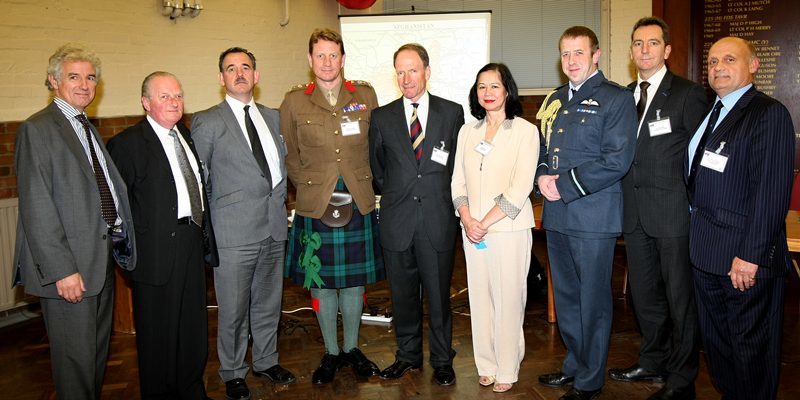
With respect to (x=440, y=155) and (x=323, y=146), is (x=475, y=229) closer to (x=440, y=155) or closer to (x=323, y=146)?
(x=440, y=155)

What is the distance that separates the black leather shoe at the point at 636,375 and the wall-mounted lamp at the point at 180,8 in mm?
4289

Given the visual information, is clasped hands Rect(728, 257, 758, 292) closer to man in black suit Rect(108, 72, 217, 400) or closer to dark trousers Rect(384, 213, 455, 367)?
dark trousers Rect(384, 213, 455, 367)

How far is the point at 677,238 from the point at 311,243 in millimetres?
1836

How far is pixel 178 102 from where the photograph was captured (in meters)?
2.89

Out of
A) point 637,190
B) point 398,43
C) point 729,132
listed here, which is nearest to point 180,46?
point 398,43

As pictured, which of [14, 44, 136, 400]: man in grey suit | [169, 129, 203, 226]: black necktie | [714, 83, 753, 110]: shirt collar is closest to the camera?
[14, 44, 136, 400]: man in grey suit

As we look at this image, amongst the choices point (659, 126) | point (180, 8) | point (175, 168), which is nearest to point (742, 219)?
point (659, 126)

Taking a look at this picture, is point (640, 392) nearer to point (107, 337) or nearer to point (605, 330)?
point (605, 330)

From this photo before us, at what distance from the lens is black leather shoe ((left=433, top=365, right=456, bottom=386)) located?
3.39 m

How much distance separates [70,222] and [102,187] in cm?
19

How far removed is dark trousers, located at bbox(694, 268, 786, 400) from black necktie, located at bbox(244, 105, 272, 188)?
2.11m

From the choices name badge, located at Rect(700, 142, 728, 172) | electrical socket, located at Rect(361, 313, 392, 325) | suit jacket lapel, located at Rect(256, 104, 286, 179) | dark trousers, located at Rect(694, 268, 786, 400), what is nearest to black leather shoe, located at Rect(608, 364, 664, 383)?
dark trousers, located at Rect(694, 268, 786, 400)

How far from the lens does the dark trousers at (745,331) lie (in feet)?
8.68

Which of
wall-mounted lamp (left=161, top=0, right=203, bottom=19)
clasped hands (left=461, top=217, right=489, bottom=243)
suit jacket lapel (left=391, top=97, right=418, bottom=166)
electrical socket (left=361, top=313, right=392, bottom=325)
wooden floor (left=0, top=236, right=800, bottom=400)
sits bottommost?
wooden floor (left=0, top=236, right=800, bottom=400)
